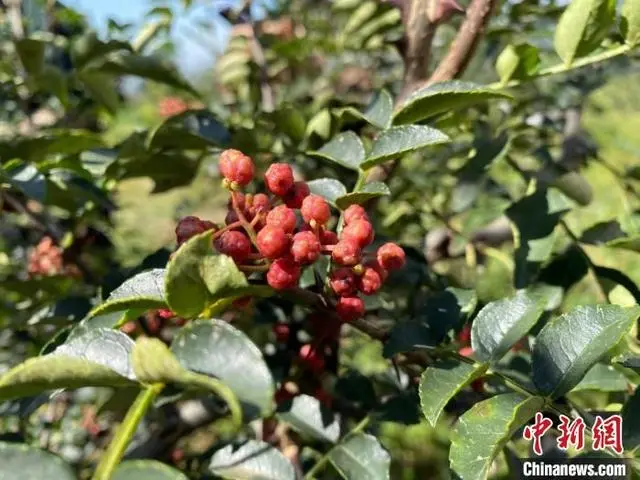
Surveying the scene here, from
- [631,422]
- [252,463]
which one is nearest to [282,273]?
[252,463]

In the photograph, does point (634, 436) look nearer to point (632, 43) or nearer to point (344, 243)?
point (344, 243)

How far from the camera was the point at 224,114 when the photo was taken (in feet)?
5.97

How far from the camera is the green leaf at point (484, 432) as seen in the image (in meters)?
0.54

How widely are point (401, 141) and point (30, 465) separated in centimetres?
43

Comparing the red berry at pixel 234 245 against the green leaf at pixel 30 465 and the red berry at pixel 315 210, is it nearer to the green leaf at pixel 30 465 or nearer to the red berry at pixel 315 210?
the red berry at pixel 315 210

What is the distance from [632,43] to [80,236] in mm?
907

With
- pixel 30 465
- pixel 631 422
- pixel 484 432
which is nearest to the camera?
pixel 30 465

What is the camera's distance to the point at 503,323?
28.0 inches

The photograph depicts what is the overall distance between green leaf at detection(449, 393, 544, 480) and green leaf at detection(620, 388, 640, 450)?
116mm

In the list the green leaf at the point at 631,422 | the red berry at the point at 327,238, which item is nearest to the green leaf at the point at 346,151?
the red berry at the point at 327,238

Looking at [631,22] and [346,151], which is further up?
[631,22]

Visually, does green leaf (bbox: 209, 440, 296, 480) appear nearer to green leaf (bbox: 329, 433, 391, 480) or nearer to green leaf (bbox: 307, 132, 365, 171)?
green leaf (bbox: 329, 433, 391, 480)

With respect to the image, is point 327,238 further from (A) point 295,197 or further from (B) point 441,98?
(B) point 441,98

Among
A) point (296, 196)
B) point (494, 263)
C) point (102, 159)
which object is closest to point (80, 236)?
point (102, 159)
